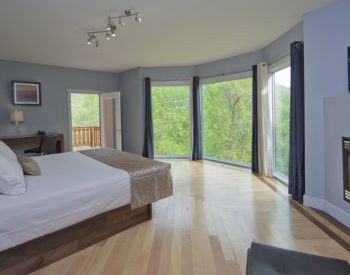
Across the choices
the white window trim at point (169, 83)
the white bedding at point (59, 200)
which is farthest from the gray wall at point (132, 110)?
the white bedding at point (59, 200)

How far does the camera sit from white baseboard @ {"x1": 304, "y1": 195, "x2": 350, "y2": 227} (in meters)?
2.31

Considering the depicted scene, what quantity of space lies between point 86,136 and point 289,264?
899 cm

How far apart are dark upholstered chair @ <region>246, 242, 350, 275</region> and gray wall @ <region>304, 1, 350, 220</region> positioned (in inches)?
62.7

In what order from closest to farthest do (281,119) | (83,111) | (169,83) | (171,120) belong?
(281,119) < (169,83) < (171,120) < (83,111)

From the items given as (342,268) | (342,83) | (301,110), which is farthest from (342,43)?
(342,268)

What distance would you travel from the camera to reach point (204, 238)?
209 cm

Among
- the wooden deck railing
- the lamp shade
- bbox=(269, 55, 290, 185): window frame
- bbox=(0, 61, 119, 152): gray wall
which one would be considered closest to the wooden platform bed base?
bbox=(269, 55, 290, 185): window frame

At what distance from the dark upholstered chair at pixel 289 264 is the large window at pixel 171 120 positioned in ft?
15.5

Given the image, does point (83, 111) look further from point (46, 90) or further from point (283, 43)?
point (283, 43)

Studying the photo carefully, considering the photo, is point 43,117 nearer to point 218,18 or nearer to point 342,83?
point 218,18

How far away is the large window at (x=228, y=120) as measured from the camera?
4.87 meters

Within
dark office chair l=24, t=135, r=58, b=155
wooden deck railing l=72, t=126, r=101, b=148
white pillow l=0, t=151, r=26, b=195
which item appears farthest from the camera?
wooden deck railing l=72, t=126, r=101, b=148

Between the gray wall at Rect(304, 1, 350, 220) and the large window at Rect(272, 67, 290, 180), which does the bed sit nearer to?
the gray wall at Rect(304, 1, 350, 220)

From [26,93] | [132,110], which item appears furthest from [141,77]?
[26,93]
